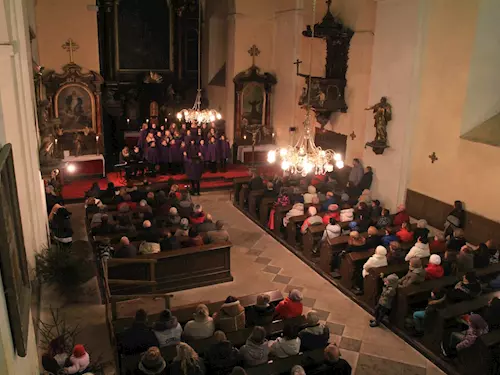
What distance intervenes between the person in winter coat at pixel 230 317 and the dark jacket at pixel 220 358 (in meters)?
1.03

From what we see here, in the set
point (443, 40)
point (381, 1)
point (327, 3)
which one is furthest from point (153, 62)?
point (443, 40)

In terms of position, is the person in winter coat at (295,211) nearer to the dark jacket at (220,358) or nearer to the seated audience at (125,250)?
the seated audience at (125,250)

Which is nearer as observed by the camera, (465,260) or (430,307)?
(430,307)

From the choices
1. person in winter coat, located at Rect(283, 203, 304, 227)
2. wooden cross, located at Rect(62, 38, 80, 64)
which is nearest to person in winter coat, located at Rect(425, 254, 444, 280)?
person in winter coat, located at Rect(283, 203, 304, 227)

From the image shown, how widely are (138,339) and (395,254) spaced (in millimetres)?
4865

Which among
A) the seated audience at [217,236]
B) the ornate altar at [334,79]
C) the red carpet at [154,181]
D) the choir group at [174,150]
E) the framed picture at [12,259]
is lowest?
the red carpet at [154,181]

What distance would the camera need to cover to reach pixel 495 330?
6805 mm

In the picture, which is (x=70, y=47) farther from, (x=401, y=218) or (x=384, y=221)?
(x=401, y=218)

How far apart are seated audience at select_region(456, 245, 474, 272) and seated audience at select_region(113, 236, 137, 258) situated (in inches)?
228

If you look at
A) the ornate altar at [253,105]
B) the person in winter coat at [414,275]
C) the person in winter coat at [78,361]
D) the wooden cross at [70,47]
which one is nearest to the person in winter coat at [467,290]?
the person in winter coat at [414,275]

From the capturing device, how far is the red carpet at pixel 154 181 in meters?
15.1

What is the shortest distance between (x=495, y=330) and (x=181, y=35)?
52.6ft

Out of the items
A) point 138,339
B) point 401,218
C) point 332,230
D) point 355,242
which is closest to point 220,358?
point 138,339

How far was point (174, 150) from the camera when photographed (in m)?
16.5
